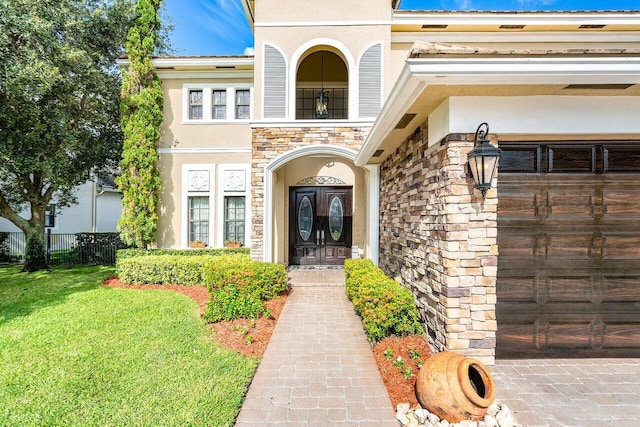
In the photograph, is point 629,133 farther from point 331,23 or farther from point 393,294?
point 331,23

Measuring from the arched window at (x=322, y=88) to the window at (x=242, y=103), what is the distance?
1.78 meters

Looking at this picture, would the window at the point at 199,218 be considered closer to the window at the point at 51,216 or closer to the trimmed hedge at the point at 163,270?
the trimmed hedge at the point at 163,270

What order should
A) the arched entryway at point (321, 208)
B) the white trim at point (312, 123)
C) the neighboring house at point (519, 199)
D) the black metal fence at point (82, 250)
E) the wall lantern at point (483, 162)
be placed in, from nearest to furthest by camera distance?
the neighboring house at point (519, 199) → the wall lantern at point (483, 162) → the white trim at point (312, 123) → the arched entryway at point (321, 208) → the black metal fence at point (82, 250)

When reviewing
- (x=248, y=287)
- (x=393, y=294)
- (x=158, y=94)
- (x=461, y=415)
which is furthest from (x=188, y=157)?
(x=461, y=415)

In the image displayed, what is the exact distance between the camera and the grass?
9.21ft

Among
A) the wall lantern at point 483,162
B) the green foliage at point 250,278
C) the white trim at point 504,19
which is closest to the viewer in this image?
the wall lantern at point 483,162

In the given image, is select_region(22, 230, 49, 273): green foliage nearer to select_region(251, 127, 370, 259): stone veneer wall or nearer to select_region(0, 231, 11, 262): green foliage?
select_region(0, 231, 11, 262): green foliage

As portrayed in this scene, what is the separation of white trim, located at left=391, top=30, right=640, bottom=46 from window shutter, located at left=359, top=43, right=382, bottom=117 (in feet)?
4.52

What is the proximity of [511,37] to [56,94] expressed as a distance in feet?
46.0

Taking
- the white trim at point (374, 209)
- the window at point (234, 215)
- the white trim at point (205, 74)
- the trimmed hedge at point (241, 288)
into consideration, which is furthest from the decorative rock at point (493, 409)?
the white trim at point (205, 74)

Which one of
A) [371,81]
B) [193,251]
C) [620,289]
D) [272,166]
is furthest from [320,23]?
[620,289]

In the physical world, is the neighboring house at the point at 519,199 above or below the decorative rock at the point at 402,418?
above

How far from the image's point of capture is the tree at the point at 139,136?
9.29m

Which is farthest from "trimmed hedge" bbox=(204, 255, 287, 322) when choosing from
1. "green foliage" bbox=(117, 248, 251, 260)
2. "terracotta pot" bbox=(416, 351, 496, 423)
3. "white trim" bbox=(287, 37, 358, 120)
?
"white trim" bbox=(287, 37, 358, 120)
